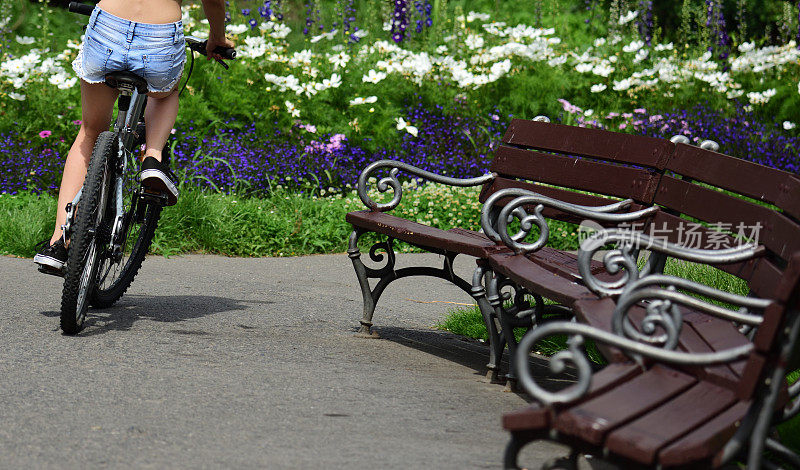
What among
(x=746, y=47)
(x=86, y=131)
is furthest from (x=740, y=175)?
(x=746, y=47)

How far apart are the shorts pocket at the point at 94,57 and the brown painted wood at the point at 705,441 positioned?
2.93 m

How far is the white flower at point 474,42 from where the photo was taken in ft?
32.6

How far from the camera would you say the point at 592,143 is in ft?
14.8

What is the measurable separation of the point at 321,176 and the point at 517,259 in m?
4.41

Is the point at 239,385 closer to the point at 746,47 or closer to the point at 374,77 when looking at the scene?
the point at 374,77

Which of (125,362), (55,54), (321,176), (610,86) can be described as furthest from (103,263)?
(610,86)

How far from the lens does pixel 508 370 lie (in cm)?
419

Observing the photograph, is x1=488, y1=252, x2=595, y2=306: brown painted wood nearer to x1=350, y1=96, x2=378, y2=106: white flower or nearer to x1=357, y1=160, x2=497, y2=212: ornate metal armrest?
x1=357, y1=160, x2=497, y2=212: ornate metal armrest

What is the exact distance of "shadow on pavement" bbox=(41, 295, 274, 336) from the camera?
4516 mm

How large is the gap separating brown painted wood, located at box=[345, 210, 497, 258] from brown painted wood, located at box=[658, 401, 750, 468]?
175 cm

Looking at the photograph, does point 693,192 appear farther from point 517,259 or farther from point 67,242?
point 67,242

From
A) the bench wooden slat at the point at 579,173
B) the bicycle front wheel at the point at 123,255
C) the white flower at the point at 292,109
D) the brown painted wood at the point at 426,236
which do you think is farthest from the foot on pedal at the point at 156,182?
the white flower at the point at 292,109

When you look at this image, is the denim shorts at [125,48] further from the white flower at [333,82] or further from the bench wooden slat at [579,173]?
the white flower at [333,82]

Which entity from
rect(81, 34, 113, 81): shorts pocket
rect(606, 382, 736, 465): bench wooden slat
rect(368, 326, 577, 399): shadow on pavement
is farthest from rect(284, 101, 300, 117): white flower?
rect(606, 382, 736, 465): bench wooden slat
